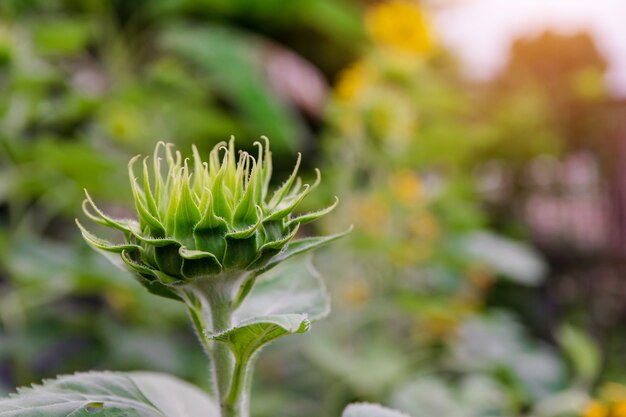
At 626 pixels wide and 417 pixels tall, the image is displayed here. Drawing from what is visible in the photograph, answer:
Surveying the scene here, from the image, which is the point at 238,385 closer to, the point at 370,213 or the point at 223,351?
the point at 223,351

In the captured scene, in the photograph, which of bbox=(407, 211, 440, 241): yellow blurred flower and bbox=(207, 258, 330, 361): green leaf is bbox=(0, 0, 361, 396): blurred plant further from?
bbox=(207, 258, 330, 361): green leaf

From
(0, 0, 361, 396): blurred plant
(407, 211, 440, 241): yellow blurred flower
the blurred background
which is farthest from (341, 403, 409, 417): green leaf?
(407, 211, 440, 241): yellow blurred flower

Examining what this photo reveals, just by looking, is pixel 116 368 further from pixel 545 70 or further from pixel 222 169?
pixel 545 70

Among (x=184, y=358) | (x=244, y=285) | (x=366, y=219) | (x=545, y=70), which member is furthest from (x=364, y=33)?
(x=244, y=285)

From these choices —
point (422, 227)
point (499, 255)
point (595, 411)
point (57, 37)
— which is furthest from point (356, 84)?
point (595, 411)

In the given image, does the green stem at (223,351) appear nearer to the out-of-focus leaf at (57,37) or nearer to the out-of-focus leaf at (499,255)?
the out-of-focus leaf at (57,37)

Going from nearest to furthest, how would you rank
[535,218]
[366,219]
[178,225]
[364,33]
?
1. [178,225]
2. [366,219]
3. [364,33]
4. [535,218]
